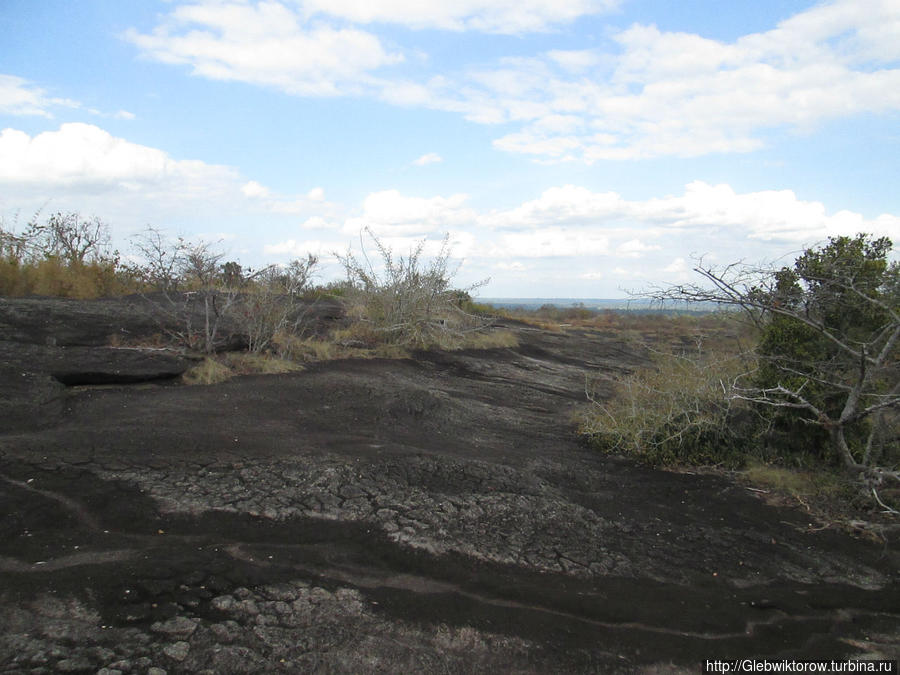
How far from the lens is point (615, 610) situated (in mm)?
4020

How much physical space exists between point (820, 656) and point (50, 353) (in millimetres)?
9752

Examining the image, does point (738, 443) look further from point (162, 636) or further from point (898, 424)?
point (162, 636)

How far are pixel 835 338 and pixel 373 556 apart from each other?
565cm

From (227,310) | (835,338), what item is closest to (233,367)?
(227,310)

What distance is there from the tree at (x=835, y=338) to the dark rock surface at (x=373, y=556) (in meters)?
1.58

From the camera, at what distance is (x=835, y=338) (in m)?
6.62

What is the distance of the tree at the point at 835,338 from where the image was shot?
657 centimetres

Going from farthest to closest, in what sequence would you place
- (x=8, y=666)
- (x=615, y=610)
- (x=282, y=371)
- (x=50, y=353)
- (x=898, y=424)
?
(x=282, y=371) → (x=50, y=353) → (x=898, y=424) → (x=615, y=610) → (x=8, y=666)

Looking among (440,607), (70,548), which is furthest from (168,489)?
(440,607)

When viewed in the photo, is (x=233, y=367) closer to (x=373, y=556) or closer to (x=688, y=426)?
(x=373, y=556)

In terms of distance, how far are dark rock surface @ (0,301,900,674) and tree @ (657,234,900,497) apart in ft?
5.18

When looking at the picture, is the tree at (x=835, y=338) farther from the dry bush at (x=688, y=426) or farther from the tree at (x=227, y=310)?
the tree at (x=227, y=310)

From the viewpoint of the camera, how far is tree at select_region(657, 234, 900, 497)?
657 centimetres

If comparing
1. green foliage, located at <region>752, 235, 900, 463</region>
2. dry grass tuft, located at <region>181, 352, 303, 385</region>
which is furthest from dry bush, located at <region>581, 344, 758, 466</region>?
dry grass tuft, located at <region>181, 352, 303, 385</region>
